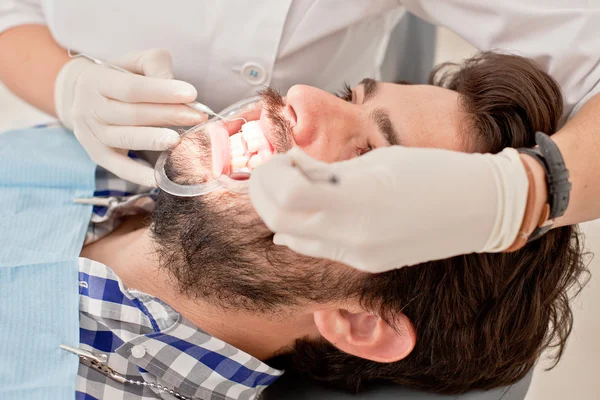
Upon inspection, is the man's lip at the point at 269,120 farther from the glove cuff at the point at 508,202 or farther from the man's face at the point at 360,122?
the glove cuff at the point at 508,202

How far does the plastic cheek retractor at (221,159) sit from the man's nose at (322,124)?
0.12 m

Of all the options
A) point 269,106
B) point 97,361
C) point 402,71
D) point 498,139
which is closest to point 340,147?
point 269,106

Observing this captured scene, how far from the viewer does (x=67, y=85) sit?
1.52 metres

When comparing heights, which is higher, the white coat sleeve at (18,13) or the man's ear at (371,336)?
the white coat sleeve at (18,13)

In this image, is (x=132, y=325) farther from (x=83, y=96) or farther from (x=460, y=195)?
(x=460, y=195)

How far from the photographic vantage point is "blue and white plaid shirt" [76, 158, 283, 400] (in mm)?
1256

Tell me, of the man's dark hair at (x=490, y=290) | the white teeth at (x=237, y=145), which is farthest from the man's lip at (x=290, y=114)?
the man's dark hair at (x=490, y=290)

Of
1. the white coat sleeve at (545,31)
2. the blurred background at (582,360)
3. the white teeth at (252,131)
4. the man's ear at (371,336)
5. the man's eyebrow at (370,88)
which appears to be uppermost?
the white coat sleeve at (545,31)

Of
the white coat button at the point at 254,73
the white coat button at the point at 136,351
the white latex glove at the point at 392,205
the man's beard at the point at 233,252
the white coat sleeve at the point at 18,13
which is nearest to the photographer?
the white latex glove at the point at 392,205

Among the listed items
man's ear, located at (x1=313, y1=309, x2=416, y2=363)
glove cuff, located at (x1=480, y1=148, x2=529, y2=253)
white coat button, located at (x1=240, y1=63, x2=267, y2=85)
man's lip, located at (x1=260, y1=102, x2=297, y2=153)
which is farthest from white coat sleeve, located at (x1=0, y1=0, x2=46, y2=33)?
glove cuff, located at (x1=480, y1=148, x2=529, y2=253)

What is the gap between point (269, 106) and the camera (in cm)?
123

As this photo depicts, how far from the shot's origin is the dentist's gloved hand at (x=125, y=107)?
51.1 inches

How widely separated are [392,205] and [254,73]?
0.83 metres

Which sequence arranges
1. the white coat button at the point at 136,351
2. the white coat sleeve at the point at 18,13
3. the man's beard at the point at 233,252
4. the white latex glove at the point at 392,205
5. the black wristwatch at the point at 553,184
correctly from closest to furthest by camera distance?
the white latex glove at the point at 392,205 < the black wristwatch at the point at 553,184 < the man's beard at the point at 233,252 < the white coat button at the point at 136,351 < the white coat sleeve at the point at 18,13
